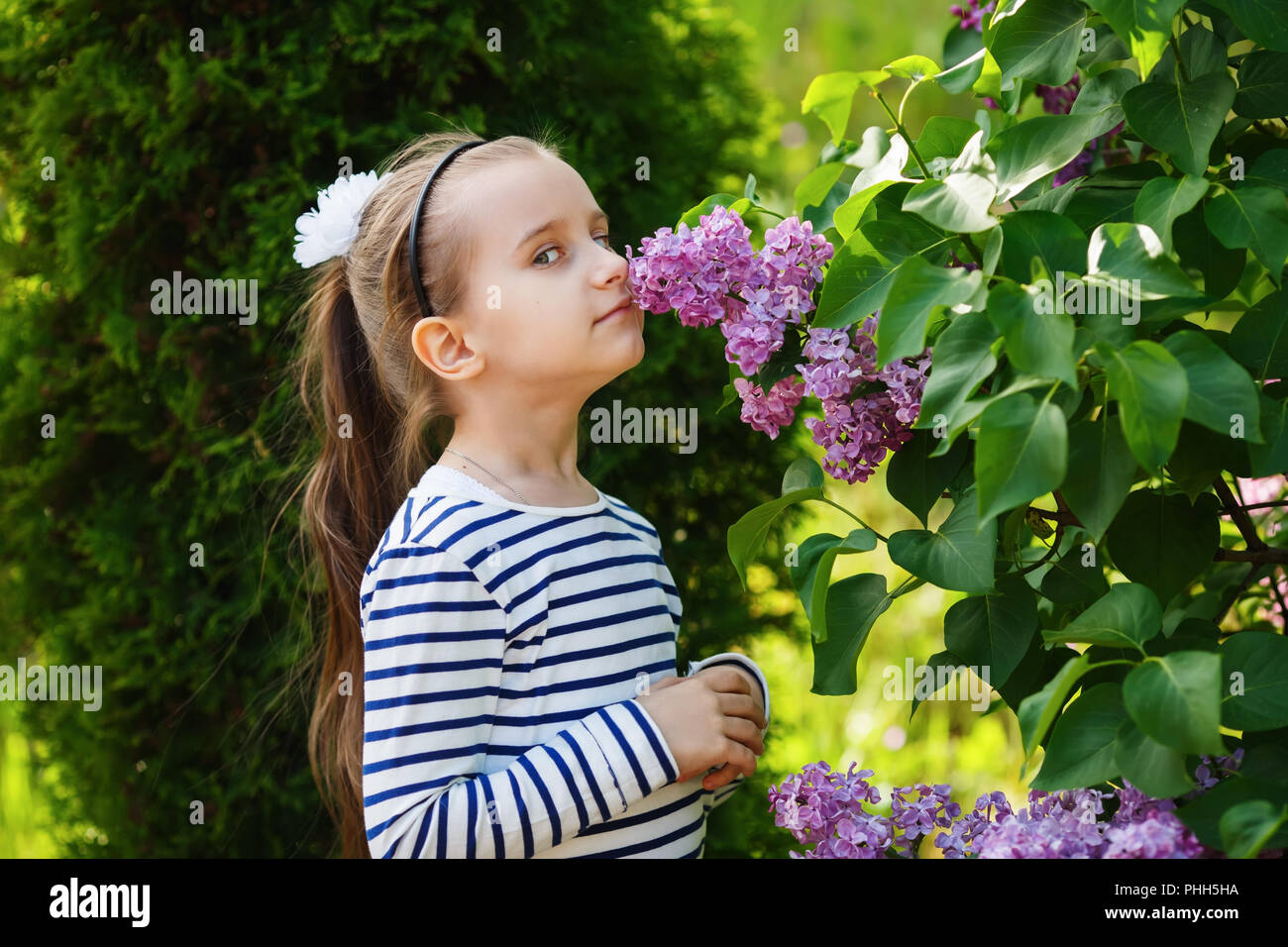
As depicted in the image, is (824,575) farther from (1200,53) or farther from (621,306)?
(1200,53)

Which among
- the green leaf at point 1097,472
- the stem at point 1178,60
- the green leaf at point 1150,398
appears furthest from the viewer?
the stem at point 1178,60

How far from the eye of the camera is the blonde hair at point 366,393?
129 cm

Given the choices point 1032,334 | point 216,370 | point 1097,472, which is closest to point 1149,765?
point 1097,472

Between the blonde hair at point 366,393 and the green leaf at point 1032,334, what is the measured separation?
0.67 m

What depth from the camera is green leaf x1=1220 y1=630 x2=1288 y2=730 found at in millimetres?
810

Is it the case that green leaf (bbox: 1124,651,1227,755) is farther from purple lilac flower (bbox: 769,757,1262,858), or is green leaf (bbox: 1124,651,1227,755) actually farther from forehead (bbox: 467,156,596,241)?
forehead (bbox: 467,156,596,241)

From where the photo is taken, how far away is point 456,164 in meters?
1.29

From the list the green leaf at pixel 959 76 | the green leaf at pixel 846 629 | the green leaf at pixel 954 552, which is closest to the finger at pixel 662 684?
the green leaf at pixel 846 629

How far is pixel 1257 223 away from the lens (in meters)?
0.83

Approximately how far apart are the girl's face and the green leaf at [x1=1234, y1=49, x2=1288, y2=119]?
58 centimetres

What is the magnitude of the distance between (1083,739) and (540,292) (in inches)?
26.5

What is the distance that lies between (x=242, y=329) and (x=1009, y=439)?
150 cm

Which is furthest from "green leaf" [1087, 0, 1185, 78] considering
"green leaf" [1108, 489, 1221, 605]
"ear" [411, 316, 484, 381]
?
"ear" [411, 316, 484, 381]

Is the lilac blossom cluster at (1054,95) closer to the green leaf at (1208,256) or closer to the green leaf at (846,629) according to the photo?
the green leaf at (1208,256)
